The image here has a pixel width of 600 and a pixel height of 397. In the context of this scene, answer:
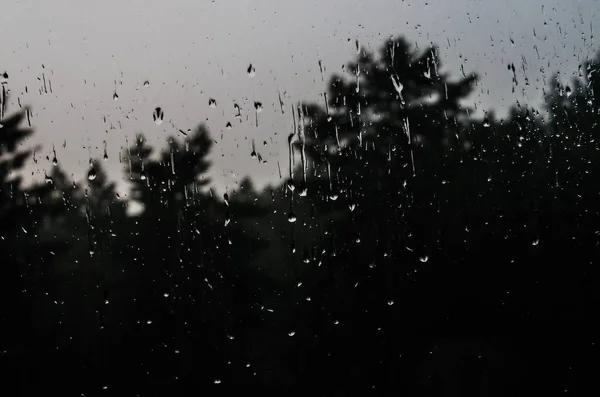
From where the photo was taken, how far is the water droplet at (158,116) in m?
1.65

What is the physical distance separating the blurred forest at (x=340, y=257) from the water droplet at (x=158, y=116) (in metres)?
0.10

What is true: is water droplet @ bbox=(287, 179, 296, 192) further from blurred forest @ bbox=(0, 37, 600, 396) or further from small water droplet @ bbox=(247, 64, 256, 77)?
small water droplet @ bbox=(247, 64, 256, 77)

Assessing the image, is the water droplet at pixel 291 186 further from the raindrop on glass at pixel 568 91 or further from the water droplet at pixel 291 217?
the raindrop on glass at pixel 568 91

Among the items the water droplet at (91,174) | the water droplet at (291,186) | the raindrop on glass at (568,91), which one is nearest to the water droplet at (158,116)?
the water droplet at (91,174)

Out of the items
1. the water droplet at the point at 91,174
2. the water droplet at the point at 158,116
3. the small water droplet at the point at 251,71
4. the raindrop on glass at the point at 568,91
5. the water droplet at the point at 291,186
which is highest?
the small water droplet at the point at 251,71

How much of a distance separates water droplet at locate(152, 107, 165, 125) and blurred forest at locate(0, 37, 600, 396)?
10 centimetres

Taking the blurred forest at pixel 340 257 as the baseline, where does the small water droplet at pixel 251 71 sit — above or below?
above

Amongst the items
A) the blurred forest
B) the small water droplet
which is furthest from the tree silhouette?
the small water droplet

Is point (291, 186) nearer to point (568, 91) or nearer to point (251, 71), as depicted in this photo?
point (251, 71)

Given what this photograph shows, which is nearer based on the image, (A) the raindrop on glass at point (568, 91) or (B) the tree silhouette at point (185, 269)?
(B) the tree silhouette at point (185, 269)

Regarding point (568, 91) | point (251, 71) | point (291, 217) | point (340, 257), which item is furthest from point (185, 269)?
point (568, 91)

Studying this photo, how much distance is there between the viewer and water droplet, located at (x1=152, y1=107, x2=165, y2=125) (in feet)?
5.43

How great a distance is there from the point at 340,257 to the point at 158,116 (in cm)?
83

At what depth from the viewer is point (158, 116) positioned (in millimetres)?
1660
